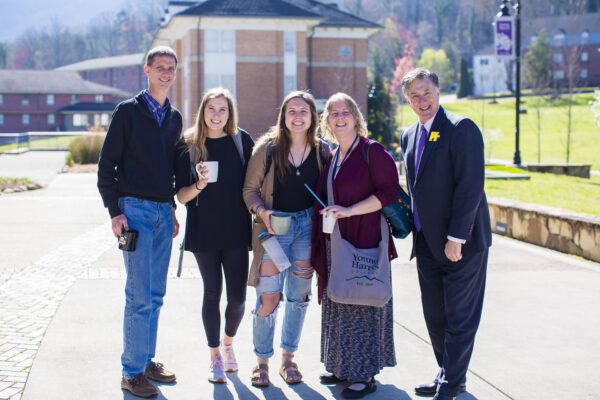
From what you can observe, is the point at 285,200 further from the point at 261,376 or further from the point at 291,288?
the point at 261,376

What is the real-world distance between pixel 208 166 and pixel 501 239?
282 inches

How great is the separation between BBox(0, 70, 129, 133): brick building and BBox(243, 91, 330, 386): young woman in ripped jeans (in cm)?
7981

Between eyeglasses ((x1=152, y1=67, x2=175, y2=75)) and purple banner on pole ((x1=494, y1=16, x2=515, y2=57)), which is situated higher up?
purple banner on pole ((x1=494, y1=16, x2=515, y2=57))

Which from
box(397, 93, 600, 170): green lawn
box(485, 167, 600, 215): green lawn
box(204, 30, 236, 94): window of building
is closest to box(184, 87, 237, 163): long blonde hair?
box(485, 167, 600, 215): green lawn

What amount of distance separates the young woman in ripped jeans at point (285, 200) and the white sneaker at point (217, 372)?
0.21 metres

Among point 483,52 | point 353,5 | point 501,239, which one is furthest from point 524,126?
point 353,5

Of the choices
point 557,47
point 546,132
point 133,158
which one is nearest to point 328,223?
point 133,158

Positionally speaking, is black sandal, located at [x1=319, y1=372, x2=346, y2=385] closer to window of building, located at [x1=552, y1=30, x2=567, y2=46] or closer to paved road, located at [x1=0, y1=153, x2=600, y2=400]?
paved road, located at [x1=0, y1=153, x2=600, y2=400]

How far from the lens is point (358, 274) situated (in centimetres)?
402

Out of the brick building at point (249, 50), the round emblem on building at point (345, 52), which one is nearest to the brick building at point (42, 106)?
the brick building at point (249, 50)

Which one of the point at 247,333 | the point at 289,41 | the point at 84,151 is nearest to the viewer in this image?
the point at 247,333

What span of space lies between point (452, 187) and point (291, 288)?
1.28 m

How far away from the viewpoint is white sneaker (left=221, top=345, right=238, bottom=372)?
454 cm

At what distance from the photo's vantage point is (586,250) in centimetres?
841
